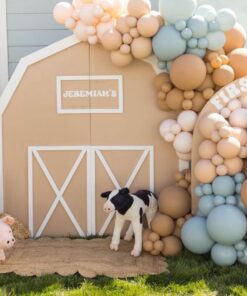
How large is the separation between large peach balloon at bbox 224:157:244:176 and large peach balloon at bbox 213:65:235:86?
69cm

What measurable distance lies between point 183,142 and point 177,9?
1110 millimetres

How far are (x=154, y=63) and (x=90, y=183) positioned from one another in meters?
1.24

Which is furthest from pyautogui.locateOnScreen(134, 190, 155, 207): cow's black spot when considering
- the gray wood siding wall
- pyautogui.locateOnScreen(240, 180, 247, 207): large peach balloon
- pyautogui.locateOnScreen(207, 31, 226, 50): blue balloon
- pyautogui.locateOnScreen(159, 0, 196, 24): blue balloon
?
the gray wood siding wall

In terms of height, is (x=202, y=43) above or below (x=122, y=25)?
below

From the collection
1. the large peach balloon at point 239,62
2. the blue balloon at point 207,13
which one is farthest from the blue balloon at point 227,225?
the blue balloon at point 207,13

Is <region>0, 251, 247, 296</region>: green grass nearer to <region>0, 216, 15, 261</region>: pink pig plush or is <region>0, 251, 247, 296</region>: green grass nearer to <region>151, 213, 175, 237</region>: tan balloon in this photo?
<region>0, 216, 15, 261</region>: pink pig plush

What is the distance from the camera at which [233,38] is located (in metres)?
4.33

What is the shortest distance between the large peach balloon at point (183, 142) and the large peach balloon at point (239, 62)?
2.22 feet

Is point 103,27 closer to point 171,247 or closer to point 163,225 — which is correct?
point 163,225

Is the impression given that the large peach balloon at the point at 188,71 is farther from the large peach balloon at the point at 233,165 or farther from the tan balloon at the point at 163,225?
the tan balloon at the point at 163,225

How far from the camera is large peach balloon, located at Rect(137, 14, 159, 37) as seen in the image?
13.6 ft

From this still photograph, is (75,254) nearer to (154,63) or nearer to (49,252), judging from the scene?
(49,252)

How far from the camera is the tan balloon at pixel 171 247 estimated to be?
4094 mm

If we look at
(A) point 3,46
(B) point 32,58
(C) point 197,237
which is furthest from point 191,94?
(A) point 3,46
